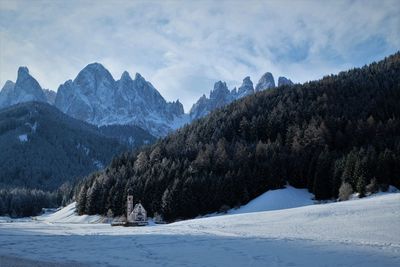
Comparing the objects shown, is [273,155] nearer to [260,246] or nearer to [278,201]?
[278,201]

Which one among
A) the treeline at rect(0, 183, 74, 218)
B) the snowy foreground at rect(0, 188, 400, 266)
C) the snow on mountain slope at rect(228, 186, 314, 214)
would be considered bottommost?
the snowy foreground at rect(0, 188, 400, 266)

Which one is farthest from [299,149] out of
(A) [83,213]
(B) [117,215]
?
(A) [83,213]

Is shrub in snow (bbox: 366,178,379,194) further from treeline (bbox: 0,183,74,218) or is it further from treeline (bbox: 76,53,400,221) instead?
treeline (bbox: 0,183,74,218)

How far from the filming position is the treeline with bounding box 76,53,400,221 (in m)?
94.8

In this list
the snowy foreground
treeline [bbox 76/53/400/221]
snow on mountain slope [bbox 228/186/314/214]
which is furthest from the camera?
treeline [bbox 76/53/400/221]

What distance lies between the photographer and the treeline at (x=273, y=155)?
9475 centimetres

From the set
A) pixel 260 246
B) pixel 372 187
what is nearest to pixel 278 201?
pixel 372 187

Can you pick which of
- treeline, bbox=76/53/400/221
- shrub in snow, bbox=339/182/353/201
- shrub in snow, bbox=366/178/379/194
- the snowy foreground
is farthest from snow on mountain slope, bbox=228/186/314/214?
the snowy foreground

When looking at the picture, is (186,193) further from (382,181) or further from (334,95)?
(334,95)

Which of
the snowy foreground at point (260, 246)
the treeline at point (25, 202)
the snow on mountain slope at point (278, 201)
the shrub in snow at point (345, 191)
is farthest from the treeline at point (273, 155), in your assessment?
the treeline at point (25, 202)

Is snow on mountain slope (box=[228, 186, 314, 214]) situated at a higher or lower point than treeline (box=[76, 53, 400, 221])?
lower

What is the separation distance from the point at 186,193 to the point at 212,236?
178 feet

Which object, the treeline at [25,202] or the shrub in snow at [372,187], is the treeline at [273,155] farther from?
the treeline at [25,202]

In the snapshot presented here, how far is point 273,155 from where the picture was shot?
4225 inches
